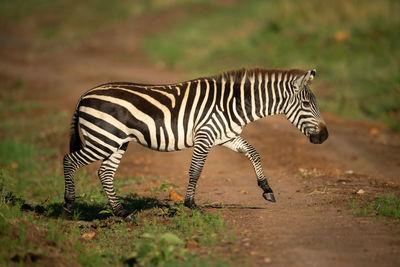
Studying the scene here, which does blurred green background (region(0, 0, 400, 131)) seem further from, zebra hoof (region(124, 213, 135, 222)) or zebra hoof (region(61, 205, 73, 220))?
zebra hoof (region(61, 205, 73, 220))

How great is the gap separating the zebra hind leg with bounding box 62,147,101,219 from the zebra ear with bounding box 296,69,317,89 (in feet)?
9.19

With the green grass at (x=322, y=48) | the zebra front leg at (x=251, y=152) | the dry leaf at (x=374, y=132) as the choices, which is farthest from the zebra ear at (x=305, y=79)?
the green grass at (x=322, y=48)

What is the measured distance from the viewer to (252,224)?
219 inches

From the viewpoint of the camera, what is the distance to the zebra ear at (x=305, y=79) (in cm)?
614

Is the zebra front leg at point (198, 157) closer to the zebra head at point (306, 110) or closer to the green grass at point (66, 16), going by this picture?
the zebra head at point (306, 110)

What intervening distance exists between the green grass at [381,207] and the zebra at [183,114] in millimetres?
1031

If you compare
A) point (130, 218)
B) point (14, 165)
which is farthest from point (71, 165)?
point (14, 165)

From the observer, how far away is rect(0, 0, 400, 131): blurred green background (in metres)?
13.2

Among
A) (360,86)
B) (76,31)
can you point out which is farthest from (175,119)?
(76,31)

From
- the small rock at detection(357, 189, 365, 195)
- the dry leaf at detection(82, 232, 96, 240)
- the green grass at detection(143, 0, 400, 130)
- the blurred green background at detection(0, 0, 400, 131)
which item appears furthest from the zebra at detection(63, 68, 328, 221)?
the blurred green background at detection(0, 0, 400, 131)

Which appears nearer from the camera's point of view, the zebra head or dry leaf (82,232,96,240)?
dry leaf (82,232,96,240)

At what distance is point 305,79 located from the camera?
618 cm

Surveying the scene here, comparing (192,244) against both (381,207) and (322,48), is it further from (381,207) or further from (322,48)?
(322,48)

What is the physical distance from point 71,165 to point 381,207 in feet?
13.1
